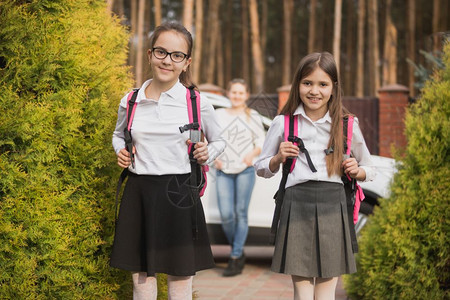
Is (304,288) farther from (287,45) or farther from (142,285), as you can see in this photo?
(287,45)

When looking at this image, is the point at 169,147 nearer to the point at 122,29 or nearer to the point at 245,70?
the point at 122,29

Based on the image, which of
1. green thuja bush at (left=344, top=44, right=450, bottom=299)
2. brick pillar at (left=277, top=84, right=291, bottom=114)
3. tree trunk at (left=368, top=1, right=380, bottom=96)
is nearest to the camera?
green thuja bush at (left=344, top=44, right=450, bottom=299)

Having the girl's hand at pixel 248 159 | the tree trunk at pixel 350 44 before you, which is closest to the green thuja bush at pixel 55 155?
the girl's hand at pixel 248 159

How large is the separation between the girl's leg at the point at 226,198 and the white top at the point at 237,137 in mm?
99

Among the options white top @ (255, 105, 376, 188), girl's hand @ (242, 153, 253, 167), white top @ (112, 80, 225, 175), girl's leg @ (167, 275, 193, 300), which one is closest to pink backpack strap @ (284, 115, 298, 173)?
white top @ (255, 105, 376, 188)

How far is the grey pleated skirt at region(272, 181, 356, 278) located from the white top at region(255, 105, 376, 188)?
5cm

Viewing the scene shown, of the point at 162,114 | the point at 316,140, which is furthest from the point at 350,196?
the point at 162,114

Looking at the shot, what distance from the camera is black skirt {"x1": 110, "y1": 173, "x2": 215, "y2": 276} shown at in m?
3.29

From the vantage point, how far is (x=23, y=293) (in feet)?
10.5

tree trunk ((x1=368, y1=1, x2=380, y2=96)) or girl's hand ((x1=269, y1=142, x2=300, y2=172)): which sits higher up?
tree trunk ((x1=368, y1=1, x2=380, y2=96))

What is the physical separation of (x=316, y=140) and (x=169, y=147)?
824 mm

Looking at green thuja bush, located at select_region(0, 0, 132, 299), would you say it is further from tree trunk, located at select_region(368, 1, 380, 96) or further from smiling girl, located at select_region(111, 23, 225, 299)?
tree trunk, located at select_region(368, 1, 380, 96)

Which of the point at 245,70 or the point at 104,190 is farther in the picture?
the point at 245,70

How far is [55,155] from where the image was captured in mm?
3357
